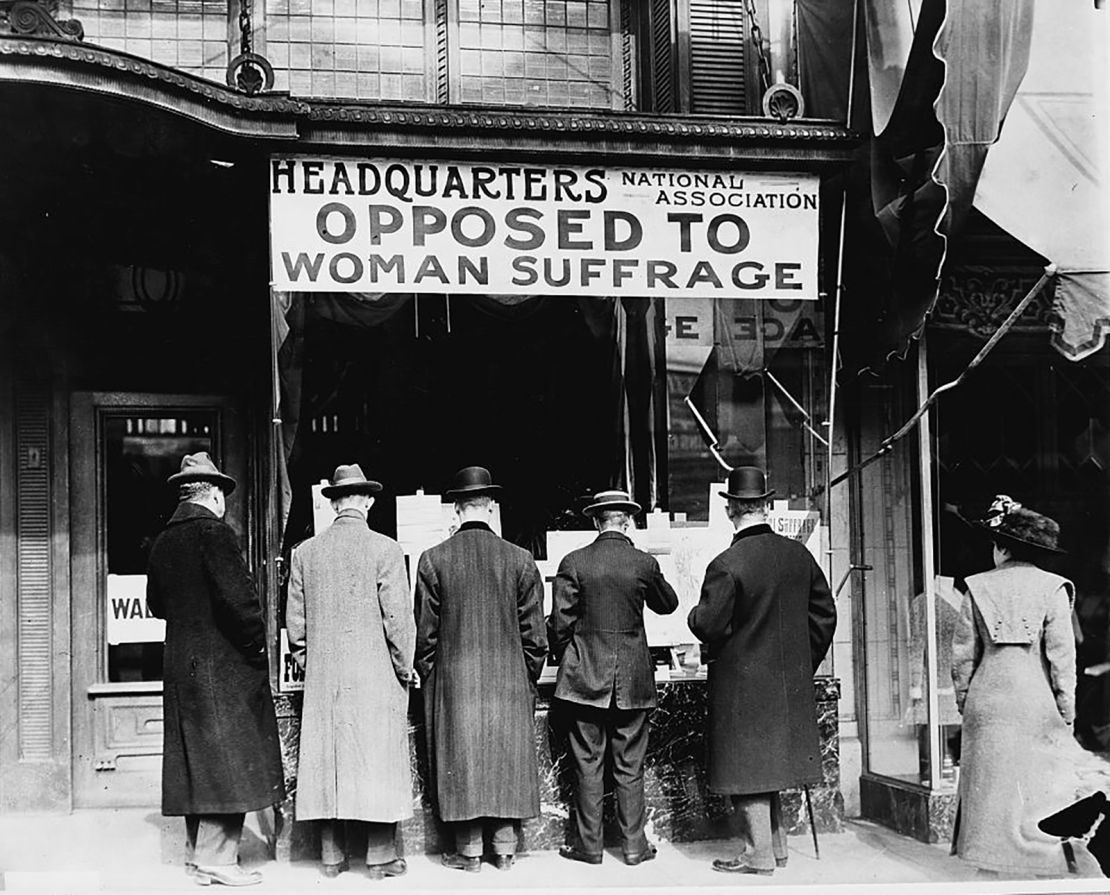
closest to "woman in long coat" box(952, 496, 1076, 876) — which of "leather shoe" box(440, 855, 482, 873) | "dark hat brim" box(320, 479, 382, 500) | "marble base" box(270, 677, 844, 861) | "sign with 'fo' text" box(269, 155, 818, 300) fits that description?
"marble base" box(270, 677, 844, 861)

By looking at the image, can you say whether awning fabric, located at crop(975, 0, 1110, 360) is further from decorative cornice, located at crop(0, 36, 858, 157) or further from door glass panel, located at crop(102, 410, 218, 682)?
door glass panel, located at crop(102, 410, 218, 682)

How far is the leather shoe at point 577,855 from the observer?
696cm

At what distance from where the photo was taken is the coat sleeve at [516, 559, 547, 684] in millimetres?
6973

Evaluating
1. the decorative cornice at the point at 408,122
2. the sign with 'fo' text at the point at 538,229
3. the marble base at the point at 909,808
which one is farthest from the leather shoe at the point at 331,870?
the decorative cornice at the point at 408,122

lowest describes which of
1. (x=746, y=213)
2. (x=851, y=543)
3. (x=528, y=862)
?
(x=528, y=862)

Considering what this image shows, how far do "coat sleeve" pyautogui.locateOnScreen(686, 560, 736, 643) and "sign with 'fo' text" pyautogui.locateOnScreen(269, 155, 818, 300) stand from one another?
5.60 ft

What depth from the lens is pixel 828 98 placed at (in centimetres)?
812

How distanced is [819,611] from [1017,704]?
4.12ft

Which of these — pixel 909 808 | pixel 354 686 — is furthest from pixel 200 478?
pixel 909 808

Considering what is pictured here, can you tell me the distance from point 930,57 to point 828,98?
1.20 metres

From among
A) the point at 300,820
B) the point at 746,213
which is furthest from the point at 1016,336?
the point at 300,820

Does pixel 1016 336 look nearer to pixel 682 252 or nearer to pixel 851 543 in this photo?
pixel 851 543

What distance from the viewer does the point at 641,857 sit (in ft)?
23.0

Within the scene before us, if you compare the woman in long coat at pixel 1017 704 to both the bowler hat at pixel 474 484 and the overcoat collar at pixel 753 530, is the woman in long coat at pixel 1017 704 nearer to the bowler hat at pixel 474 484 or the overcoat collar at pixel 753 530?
the overcoat collar at pixel 753 530
